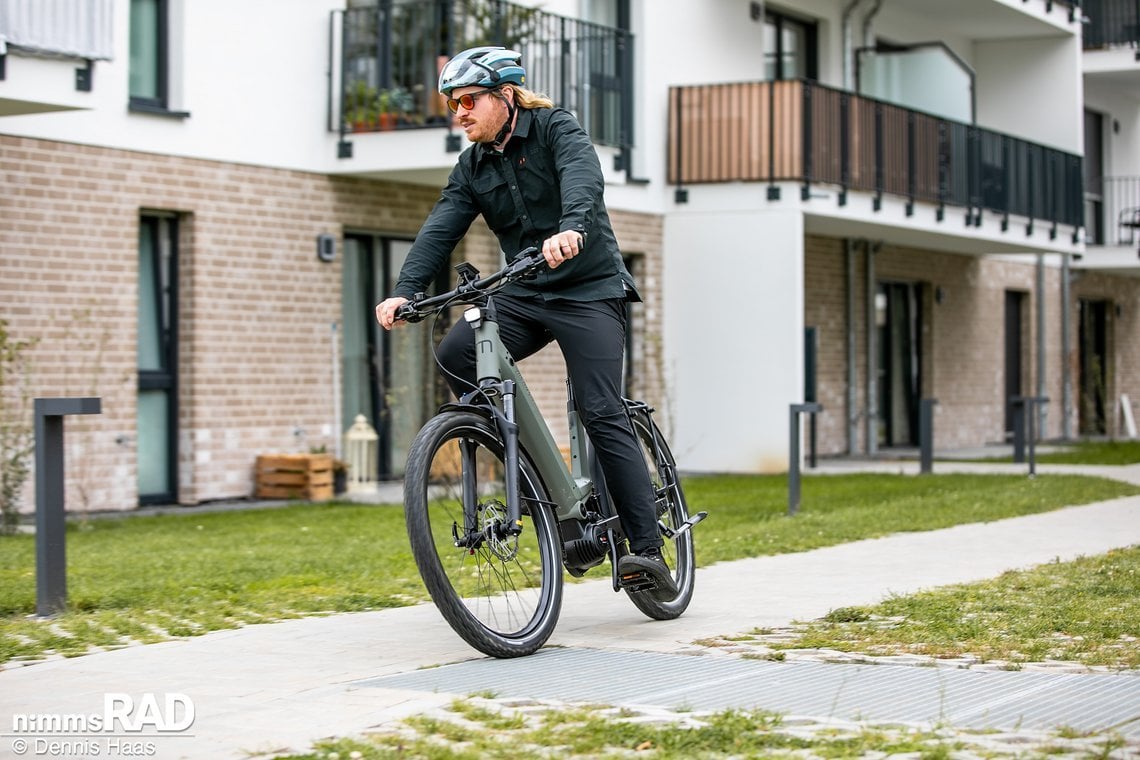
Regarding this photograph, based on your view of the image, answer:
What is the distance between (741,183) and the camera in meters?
19.0

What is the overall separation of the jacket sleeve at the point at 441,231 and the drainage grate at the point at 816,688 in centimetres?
137

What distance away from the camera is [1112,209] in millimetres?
30062

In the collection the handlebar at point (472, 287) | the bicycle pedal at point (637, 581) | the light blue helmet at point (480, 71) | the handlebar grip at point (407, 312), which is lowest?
the bicycle pedal at point (637, 581)

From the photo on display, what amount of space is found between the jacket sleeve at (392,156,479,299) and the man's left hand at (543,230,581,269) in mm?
637

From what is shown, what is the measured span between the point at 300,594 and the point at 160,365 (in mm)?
7695

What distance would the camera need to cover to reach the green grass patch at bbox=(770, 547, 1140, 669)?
17.9 ft

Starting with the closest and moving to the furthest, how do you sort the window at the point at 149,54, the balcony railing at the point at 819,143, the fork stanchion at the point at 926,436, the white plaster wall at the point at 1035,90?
the window at the point at 149,54, the fork stanchion at the point at 926,436, the balcony railing at the point at 819,143, the white plaster wall at the point at 1035,90

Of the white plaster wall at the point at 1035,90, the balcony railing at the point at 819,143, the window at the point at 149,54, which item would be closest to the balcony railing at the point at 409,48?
the window at the point at 149,54

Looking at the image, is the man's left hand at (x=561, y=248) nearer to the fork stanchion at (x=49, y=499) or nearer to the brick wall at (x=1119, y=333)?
the fork stanchion at (x=49, y=499)

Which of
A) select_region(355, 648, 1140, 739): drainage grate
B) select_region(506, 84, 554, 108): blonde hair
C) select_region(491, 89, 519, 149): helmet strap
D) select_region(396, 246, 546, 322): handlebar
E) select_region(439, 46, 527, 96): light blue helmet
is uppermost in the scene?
select_region(439, 46, 527, 96): light blue helmet

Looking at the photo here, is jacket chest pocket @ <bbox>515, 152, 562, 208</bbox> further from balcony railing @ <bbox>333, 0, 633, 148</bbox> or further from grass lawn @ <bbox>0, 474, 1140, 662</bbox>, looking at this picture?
balcony railing @ <bbox>333, 0, 633, 148</bbox>

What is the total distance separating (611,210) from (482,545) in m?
13.7

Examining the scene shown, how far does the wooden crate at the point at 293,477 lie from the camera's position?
1483 centimetres

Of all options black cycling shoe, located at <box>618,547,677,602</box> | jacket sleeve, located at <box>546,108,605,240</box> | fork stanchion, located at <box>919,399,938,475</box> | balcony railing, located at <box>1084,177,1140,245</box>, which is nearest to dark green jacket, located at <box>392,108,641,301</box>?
jacket sleeve, located at <box>546,108,605,240</box>
